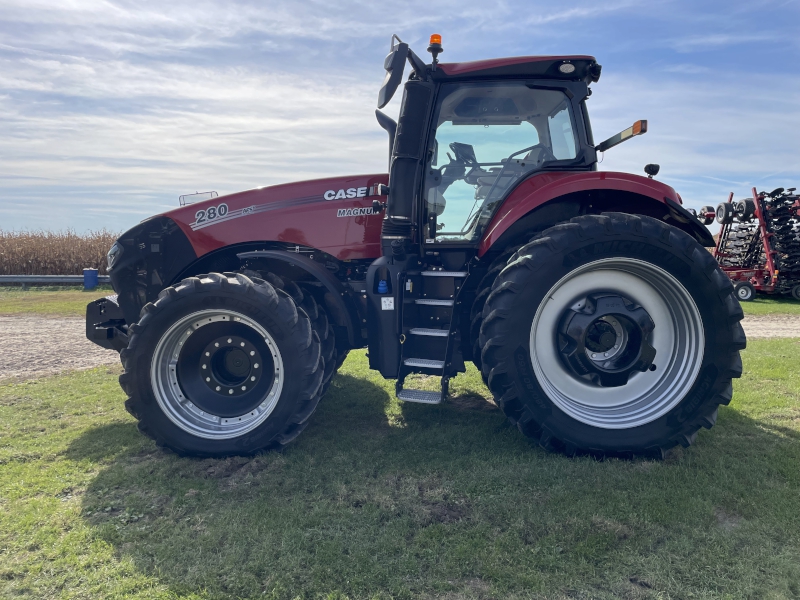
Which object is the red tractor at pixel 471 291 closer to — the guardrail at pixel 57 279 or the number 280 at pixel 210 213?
the number 280 at pixel 210 213

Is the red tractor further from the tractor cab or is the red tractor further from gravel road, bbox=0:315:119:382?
gravel road, bbox=0:315:119:382

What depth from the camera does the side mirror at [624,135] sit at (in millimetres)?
3746

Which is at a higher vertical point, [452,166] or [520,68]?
[520,68]

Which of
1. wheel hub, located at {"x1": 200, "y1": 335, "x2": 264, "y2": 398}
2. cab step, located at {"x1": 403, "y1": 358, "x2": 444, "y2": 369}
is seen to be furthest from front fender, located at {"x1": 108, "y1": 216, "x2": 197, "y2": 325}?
cab step, located at {"x1": 403, "y1": 358, "x2": 444, "y2": 369}

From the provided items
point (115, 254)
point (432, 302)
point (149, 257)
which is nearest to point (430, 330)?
point (432, 302)

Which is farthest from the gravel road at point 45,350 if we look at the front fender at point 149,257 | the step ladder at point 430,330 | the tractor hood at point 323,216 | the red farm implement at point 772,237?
the red farm implement at point 772,237

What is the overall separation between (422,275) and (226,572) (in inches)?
93.6

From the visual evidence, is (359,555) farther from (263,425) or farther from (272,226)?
(272,226)

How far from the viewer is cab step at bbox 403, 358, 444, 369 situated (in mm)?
3877

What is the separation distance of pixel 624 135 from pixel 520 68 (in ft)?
3.00

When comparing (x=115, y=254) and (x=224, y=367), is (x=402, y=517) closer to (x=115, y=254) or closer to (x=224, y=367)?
(x=224, y=367)

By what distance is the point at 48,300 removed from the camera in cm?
1473

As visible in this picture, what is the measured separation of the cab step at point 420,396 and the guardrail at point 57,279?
54.6 ft

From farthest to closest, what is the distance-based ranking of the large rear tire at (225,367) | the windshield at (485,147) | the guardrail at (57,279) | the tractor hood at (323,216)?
the guardrail at (57,279), the tractor hood at (323,216), the windshield at (485,147), the large rear tire at (225,367)
